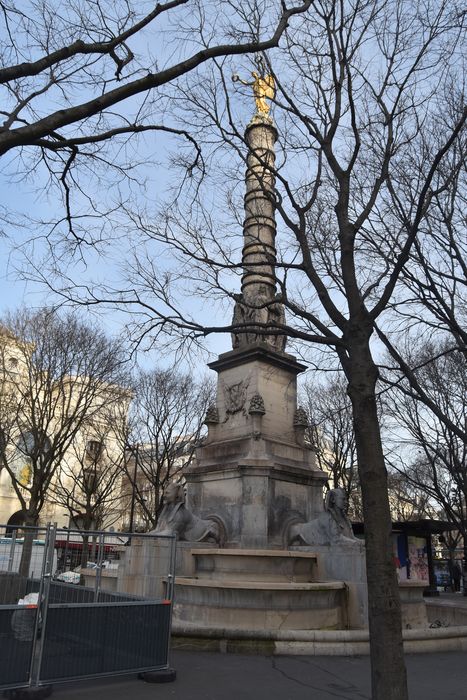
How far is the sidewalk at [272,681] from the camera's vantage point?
6.07 metres

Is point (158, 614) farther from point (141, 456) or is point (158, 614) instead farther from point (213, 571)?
point (141, 456)

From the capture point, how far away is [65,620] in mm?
6168

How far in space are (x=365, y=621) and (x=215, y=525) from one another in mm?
3961

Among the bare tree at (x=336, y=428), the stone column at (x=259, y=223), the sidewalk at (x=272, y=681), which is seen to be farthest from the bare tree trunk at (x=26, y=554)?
the bare tree at (x=336, y=428)

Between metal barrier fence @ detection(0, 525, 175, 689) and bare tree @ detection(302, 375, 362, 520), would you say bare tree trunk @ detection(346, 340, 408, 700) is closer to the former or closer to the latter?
metal barrier fence @ detection(0, 525, 175, 689)

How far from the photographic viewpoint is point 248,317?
15.0m

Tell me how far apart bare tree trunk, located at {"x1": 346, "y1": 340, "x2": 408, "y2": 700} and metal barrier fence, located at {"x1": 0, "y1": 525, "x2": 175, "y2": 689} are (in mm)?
3132

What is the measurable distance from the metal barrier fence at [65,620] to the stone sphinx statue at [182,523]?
4.04 m

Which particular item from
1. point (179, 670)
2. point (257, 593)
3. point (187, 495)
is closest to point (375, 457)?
point (179, 670)

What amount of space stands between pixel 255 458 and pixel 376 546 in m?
8.14

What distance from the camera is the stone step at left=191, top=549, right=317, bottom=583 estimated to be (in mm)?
11102

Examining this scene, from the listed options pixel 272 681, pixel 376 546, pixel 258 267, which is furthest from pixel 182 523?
pixel 376 546

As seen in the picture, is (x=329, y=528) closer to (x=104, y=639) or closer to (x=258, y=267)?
(x=104, y=639)

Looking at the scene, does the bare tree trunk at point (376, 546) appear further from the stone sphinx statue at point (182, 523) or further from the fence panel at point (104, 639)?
the stone sphinx statue at point (182, 523)
